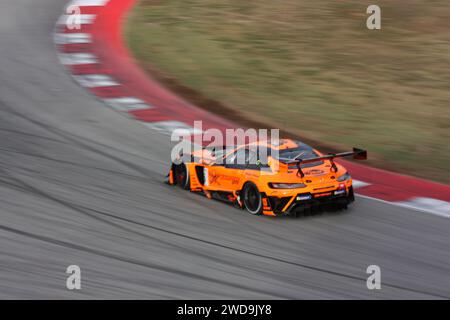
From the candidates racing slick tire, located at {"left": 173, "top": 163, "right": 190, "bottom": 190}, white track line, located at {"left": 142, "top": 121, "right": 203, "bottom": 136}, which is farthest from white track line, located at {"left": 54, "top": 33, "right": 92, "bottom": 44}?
racing slick tire, located at {"left": 173, "top": 163, "right": 190, "bottom": 190}

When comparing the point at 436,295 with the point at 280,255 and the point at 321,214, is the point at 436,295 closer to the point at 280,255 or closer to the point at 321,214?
the point at 280,255

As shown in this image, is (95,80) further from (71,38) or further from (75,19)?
(75,19)

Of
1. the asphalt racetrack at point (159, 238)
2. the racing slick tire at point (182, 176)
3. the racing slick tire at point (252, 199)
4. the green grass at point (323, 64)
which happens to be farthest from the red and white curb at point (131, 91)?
the racing slick tire at point (182, 176)

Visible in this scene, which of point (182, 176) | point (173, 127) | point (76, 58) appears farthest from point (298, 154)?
point (76, 58)

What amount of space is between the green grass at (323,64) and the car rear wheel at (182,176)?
3.51m

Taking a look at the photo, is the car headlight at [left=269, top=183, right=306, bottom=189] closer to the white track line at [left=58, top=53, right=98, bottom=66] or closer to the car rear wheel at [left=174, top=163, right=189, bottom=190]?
the car rear wheel at [left=174, top=163, right=189, bottom=190]

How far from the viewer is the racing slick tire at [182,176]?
39.4 ft

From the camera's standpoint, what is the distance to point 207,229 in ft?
34.5

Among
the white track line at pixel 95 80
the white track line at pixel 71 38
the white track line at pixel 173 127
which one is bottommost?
the white track line at pixel 173 127

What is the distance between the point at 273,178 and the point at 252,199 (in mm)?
492

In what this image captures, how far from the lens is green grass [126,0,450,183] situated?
49.3 feet

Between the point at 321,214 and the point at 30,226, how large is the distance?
3872 millimetres

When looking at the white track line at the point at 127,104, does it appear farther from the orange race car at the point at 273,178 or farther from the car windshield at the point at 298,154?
the car windshield at the point at 298,154

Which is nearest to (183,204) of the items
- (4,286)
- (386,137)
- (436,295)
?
(4,286)
